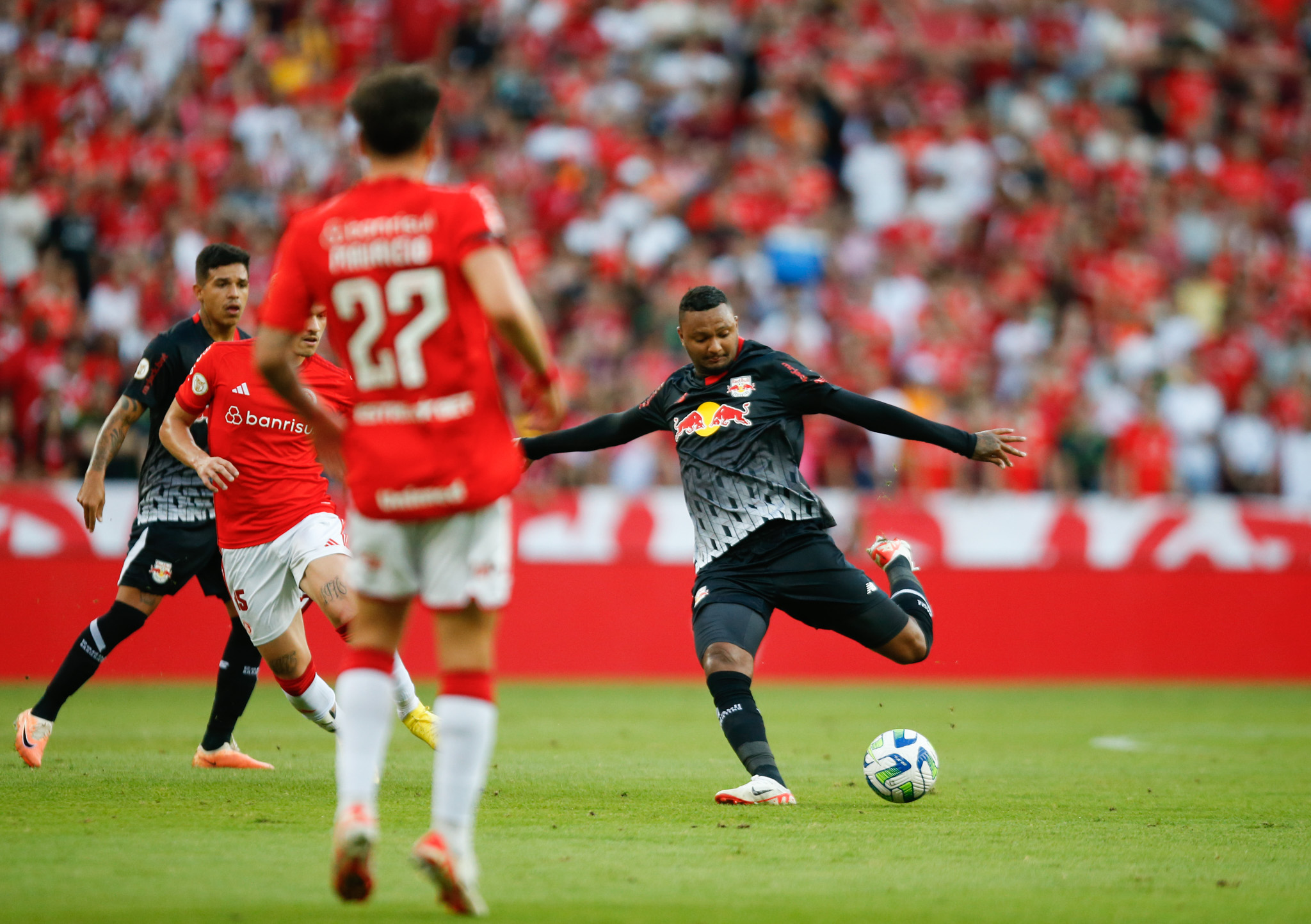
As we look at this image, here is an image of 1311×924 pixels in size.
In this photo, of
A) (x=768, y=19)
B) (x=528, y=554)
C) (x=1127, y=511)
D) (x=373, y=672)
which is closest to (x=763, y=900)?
(x=373, y=672)

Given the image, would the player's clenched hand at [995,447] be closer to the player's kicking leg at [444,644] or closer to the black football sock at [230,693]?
the player's kicking leg at [444,644]

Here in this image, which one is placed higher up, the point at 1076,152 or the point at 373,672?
the point at 1076,152

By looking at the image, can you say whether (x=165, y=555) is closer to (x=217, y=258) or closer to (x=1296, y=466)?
(x=217, y=258)

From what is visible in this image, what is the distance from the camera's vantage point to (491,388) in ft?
15.7

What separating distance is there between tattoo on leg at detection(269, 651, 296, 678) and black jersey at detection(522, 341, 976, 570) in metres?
1.66

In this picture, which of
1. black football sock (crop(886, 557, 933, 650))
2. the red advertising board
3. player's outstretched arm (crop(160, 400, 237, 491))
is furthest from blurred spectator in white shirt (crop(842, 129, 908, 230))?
player's outstretched arm (crop(160, 400, 237, 491))

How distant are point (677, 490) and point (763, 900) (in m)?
11.8

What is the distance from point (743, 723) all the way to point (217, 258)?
393cm

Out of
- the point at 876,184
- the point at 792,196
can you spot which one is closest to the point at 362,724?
the point at 792,196

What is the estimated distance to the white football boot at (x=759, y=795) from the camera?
23.5 feet

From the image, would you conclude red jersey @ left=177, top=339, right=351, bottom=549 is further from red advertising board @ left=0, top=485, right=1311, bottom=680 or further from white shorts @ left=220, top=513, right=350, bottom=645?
red advertising board @ left=0, top=485, right=1311, bottom=680

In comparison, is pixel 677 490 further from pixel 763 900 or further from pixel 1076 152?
pixel 763 900

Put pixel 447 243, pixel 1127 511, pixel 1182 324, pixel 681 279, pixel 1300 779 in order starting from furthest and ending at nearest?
pixel 1182 324, pixel 681 279, pixel 1127 511, pixel 1300 779, pixel 447 243

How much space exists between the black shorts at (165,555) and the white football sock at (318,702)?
109 centimetres
